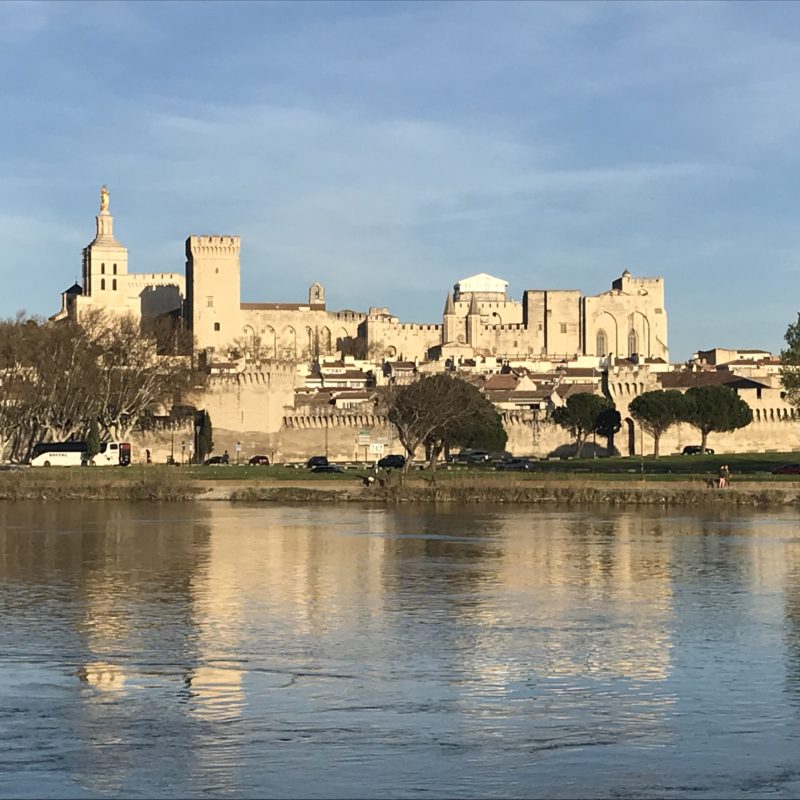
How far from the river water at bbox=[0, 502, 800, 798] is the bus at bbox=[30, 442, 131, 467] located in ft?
82.9

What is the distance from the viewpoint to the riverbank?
41781mm

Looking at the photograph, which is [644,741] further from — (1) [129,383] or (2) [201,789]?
(1) [129,383]

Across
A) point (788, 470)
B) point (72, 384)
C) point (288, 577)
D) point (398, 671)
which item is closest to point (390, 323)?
point (72, 384)

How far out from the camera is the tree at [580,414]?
2518 inches

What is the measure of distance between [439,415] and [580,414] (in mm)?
11147

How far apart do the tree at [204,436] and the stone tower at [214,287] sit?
49.1 metres

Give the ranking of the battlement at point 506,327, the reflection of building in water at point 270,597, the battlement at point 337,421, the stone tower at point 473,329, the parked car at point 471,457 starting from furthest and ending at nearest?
the battlement at point 506,327
the stone tower at point 473,329
the battlement at point 337,421
the parked car at point 471,457
the reflection of building in water at point 270,597

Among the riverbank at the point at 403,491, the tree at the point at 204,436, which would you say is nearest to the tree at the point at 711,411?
the tree at the point at 204,436

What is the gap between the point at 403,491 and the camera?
43.2m

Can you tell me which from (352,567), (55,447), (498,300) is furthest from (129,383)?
(498,300)

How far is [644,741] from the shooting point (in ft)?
41.8

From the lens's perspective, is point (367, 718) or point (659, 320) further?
point (659, 320)

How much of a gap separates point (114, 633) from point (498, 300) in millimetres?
131014

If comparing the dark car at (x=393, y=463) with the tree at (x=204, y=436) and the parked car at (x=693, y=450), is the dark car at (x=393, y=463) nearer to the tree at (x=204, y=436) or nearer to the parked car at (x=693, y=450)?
the tree at (x=204, y=436)
